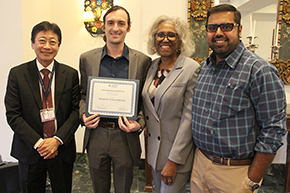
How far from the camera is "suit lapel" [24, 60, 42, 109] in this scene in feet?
5.47

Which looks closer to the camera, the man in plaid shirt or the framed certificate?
the man in plaid shirt

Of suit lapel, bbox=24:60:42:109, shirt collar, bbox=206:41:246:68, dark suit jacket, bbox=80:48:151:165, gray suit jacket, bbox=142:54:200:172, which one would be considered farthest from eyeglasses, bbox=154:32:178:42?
suit lapel, bbox=24:60:42:109

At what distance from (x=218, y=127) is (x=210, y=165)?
283 mm

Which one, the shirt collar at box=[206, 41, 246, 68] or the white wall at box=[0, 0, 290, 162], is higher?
the white wall at box=[0, 0, 290, 162]

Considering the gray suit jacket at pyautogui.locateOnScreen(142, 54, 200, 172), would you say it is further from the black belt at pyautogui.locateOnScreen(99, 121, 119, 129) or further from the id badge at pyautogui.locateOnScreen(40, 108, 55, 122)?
the id badge at pyautogui.locateOnScreen(40, 108, 55, 122)

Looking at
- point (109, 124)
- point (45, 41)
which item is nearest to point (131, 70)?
point (109, 124)

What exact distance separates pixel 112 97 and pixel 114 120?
8.6 inches

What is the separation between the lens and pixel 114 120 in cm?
175

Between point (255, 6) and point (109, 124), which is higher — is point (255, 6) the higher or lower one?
the higher one

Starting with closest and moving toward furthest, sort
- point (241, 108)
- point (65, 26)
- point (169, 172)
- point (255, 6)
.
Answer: point (241, 108)
point (169, 172)
point (255, 6)
point (65, 26)

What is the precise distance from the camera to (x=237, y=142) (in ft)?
4.21

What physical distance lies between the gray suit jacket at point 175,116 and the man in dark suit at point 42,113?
0.71 m

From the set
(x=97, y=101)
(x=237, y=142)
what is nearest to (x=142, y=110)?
(x=97, y=101)

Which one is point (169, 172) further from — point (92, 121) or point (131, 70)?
point (131, 70)
